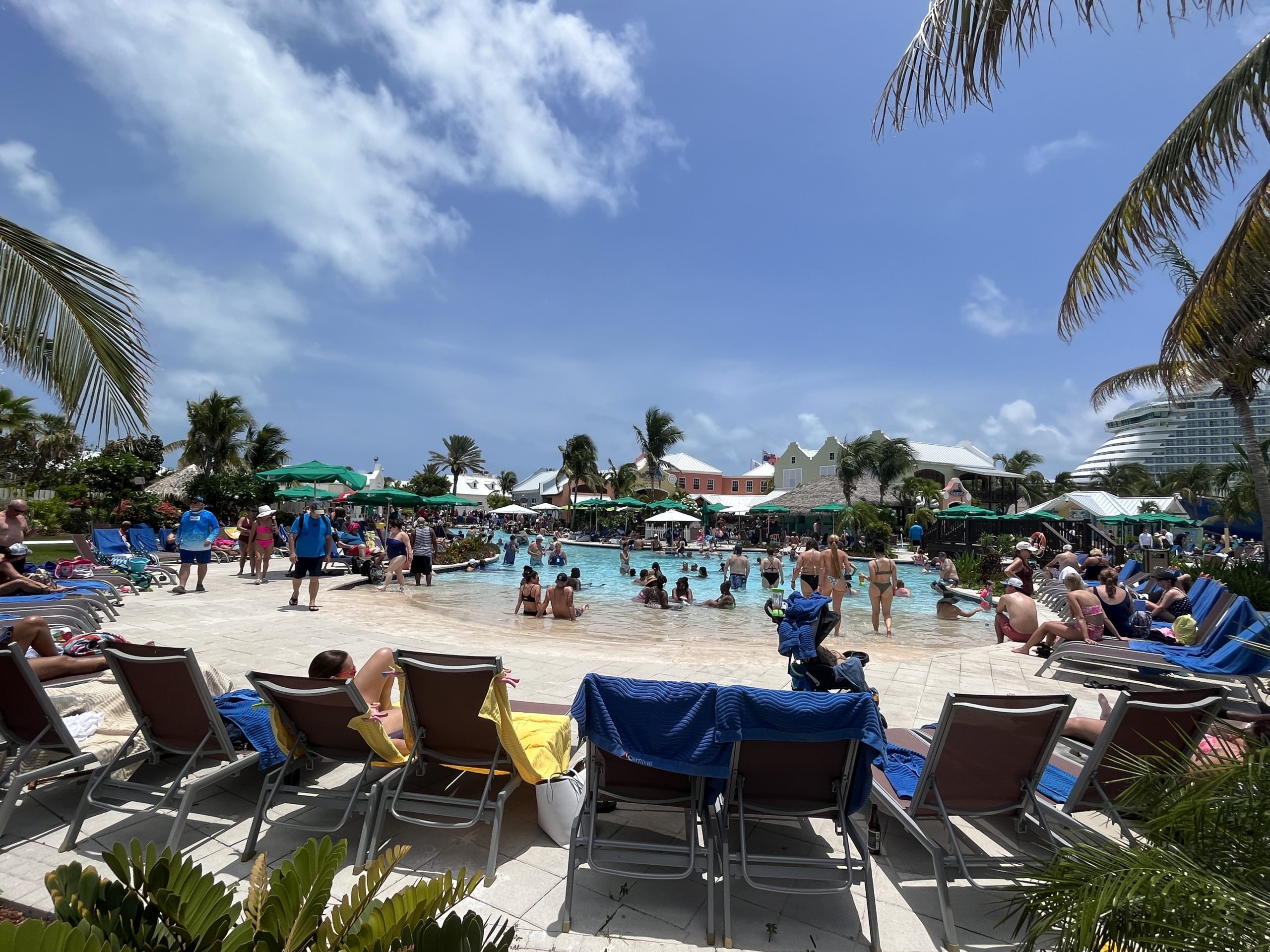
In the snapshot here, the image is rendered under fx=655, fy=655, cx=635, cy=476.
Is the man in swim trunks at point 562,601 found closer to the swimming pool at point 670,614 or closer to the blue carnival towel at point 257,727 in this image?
the swimming pool at point 670,614

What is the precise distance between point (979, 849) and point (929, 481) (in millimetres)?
41377

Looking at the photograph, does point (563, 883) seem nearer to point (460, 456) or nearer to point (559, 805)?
point (559, 805)

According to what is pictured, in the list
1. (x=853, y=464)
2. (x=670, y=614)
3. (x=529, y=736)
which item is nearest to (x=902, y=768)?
(x=529, y=736)

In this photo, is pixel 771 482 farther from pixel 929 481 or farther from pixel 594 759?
pixel 594 759

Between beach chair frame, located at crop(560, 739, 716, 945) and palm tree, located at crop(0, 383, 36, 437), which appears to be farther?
palm tree, located at crop(0, 383, 36, 437)

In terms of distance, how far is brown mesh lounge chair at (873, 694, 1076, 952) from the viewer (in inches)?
107

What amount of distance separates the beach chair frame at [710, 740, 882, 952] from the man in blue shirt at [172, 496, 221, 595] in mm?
11343

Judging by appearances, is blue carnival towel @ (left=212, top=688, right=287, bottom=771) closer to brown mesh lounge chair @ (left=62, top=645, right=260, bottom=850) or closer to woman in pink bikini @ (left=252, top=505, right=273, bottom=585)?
brown mesh lounge chair @ (left=62, top=645, right=260, bottom=850)

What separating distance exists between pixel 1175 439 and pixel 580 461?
292 ft

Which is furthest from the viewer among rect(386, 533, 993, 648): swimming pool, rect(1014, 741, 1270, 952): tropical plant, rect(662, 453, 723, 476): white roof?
rect(662, 453, 723, 476): white roof

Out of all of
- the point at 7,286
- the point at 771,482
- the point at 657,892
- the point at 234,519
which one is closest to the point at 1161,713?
the point at 657,892

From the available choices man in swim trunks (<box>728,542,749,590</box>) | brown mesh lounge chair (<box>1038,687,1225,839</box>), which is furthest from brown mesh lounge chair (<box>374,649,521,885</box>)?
man in swim trunks (<box>728,542,749,590</box>)

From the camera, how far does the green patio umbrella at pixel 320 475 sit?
14.3 meters

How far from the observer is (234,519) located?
26359 mm
